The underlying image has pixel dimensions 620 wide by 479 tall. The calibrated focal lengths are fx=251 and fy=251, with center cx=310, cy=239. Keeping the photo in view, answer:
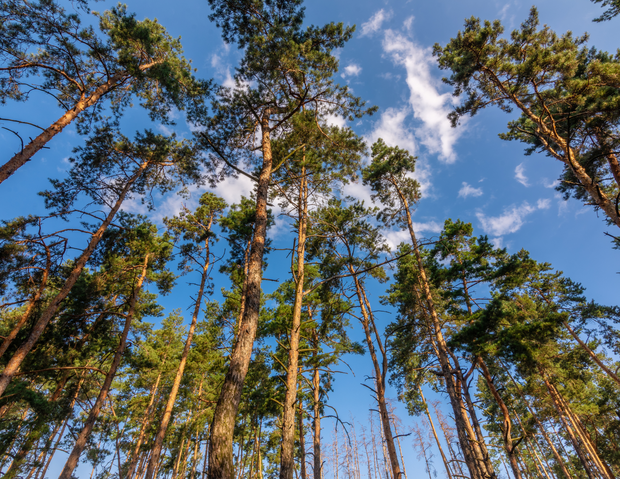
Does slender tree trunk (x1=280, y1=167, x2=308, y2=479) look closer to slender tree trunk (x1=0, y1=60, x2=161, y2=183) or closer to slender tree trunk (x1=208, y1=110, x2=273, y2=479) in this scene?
slender tree trunk (x1=208, y1=110, x2=273, y2=479)

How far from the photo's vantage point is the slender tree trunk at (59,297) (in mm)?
6857

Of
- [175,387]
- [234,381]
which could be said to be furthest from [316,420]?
[234,381]

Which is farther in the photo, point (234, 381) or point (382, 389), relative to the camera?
point (382, 389)

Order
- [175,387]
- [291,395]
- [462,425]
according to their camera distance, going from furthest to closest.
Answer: [175,387], [462,425], [291,395]

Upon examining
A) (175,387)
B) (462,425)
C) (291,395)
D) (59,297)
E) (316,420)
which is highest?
(59,297)

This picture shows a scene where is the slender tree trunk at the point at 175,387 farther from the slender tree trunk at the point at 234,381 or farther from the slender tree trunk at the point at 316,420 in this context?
the slender tree trunk at the point at 234,381

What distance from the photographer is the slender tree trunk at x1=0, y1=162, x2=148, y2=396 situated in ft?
22.5

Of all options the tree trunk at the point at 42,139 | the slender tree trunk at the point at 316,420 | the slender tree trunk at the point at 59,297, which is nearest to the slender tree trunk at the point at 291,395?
the slender tree trunk at the point at 316,420

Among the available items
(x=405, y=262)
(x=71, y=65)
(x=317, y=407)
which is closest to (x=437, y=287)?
(x=405, y=262)

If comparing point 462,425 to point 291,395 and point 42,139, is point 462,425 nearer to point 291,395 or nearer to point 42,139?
point 291,395

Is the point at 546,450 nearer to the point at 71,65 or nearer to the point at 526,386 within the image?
the point at 526,386

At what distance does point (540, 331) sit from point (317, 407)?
413 inches

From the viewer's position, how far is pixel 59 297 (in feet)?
25.7

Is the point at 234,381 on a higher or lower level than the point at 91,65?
lower
